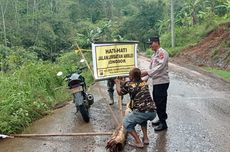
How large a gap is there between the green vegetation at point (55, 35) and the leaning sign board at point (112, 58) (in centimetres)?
117

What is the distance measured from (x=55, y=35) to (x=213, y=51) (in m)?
23.7

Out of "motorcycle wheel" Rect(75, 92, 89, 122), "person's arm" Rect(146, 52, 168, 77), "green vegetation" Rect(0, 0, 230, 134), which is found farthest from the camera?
"green vegetation" Rect(0, 0, 230, 134)

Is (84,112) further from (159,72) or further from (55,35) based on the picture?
(55,35)

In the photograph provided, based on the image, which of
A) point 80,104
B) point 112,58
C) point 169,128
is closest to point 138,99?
point 112,58

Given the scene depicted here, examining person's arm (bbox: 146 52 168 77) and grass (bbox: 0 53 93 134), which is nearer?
person's arm (bbox: 146 52 168 77)

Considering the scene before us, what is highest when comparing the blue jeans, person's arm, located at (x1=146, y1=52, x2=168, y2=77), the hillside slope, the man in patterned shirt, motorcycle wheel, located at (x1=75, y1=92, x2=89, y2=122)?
person's arm, located at (x1=146, y1=52, x2=168, y2=77)

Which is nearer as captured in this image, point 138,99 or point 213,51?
point 138,99

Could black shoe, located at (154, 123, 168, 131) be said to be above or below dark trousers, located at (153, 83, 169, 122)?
below

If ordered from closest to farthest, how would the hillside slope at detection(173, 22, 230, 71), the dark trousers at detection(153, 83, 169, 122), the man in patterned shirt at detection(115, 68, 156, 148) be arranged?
the man in patterned shirt at detection(115, 68, 156, 148)
the dark trousers at detection(153, 83, 169, 122)
the hillside slope at detection(173, 22, 230, 71)

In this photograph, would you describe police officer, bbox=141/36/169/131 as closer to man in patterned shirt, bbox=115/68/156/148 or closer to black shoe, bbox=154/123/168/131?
black shoe, bbox=154/123/168/131

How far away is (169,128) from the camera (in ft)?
27.3

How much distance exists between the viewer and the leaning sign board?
776 centimetres

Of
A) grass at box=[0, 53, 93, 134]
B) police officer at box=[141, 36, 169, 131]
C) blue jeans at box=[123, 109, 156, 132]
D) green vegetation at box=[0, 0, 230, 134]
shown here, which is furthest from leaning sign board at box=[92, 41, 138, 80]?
grass at box=[0, 53, 93, 134]

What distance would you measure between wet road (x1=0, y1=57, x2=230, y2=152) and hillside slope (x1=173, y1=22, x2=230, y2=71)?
929 cm
